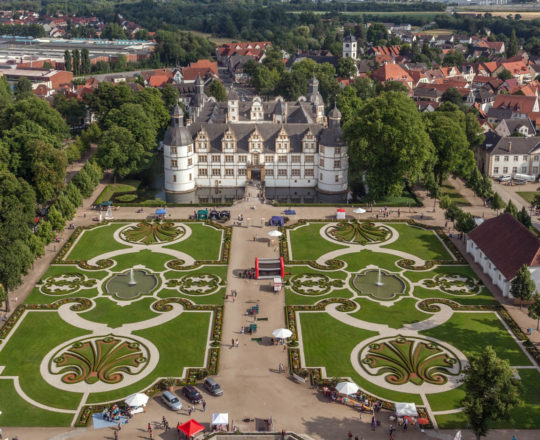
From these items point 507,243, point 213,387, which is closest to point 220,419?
point 213,387

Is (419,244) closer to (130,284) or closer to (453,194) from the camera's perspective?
(453,194)

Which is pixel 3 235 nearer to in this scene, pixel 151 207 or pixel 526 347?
pixel 151 207

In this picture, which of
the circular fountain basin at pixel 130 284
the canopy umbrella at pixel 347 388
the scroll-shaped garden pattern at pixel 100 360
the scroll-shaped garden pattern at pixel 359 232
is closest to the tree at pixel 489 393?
the canopy umbrella at pixel 347 388

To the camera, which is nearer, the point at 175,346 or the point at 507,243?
the point at 175,346

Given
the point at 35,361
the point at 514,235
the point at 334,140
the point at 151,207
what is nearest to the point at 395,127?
the point at 334,140

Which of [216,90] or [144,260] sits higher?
[216,90]

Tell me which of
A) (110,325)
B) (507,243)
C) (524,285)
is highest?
(507,243)

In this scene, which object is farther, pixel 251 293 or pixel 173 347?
pixel 251 293
